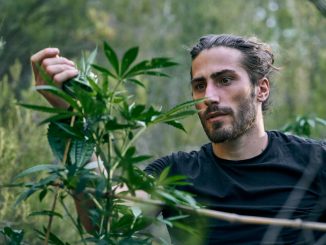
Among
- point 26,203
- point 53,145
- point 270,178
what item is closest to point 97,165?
point 53,145

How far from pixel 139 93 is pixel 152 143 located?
2661 mm

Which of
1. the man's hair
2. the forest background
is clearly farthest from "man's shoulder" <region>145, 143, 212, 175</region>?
the forest background

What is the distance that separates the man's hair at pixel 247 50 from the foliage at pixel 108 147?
1320 millimetres

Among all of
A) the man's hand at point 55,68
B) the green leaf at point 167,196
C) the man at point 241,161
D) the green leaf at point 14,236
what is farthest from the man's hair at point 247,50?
the green leaf at point 167,196

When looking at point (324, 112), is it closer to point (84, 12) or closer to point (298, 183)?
point (84, 12)

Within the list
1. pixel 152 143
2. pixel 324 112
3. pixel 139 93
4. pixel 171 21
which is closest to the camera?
pixel 139 93

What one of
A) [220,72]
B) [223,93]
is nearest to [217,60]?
[220,72]

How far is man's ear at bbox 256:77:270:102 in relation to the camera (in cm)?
339

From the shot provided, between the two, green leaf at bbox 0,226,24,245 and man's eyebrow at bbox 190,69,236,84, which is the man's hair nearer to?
man's eyebrow at bbox 190,69,236,84

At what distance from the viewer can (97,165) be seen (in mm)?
2051

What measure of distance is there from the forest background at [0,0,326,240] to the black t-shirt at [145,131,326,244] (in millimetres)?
3955

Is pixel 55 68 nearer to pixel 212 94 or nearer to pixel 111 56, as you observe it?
pixel 111 56

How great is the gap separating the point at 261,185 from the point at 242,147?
0.25 metres

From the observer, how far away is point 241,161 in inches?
121
